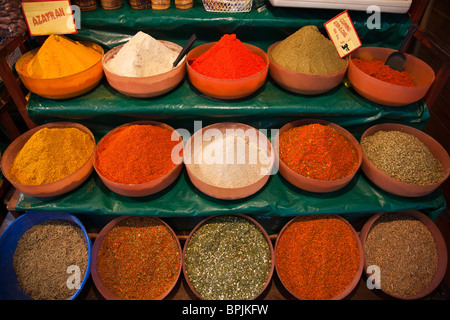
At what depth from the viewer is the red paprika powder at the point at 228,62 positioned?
1.46 m

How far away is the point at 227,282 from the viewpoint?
1.46m

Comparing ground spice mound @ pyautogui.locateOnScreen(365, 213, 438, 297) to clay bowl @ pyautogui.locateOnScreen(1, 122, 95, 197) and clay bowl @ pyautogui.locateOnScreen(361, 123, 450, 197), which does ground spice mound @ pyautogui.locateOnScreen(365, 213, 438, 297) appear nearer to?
clay bowl @ pyautogui.locateOnScreen(361, 123, 450, 197)

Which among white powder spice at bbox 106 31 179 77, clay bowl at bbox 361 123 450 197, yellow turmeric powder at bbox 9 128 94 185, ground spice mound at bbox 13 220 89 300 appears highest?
white powder spice at bbox 106 31 179 77

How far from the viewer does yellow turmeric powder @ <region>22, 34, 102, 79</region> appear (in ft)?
4.77

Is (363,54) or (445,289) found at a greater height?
(363,54)

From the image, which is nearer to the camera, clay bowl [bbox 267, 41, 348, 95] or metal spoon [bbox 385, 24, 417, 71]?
clay bowl [bbox 267, 41, 348, 95]

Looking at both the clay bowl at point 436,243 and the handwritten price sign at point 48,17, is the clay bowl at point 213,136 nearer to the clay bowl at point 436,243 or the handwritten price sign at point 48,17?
the clay bowl at point 436,243

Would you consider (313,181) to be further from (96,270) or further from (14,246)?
(14,246)

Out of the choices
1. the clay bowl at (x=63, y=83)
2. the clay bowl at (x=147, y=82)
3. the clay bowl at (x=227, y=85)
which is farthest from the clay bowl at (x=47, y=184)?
the clay bowl at (x=227, y=85)

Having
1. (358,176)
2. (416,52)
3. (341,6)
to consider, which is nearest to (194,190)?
(358,176)

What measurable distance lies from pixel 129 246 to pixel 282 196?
2.83ft

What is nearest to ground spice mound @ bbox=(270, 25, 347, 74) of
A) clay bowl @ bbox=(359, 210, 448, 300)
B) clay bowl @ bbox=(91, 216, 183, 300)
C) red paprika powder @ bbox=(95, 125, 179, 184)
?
red paprika powder @ bbox=(95, 125, 179, 184)

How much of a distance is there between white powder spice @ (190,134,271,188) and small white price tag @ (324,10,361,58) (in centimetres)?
74

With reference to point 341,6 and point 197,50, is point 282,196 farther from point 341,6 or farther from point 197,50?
point 341,6
